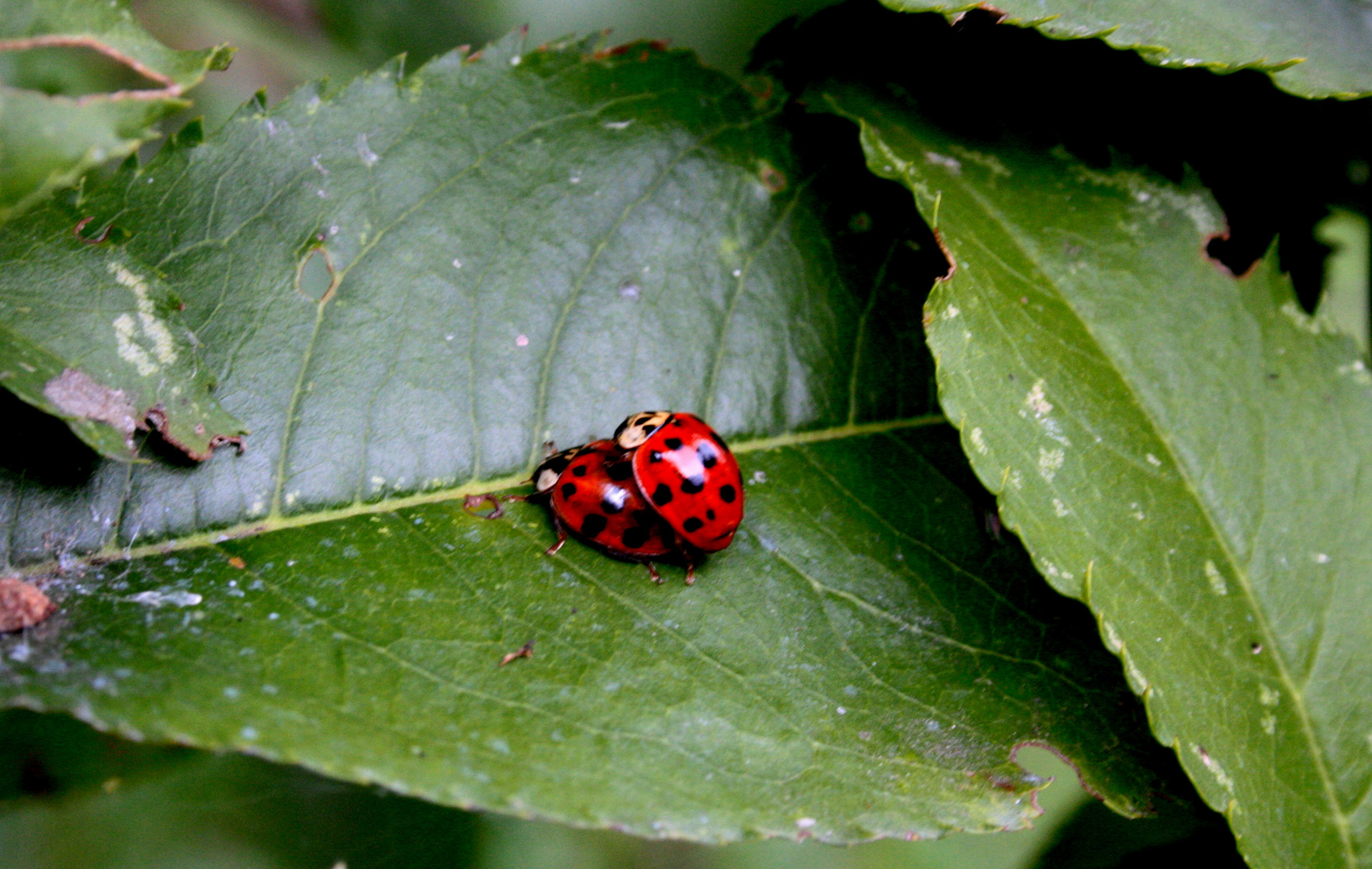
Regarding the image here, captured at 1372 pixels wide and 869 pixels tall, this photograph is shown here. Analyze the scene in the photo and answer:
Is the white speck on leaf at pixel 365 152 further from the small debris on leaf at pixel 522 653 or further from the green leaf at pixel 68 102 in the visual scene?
the small debris on leaf at pixel 522 653

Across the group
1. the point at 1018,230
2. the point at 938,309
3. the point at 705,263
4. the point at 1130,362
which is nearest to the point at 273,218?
the point at 705,263

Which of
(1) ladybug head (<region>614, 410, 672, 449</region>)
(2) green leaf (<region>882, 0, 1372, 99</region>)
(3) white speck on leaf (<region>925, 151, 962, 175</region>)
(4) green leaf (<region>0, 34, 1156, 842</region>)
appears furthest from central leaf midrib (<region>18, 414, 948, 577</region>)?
(2) green leaf (<region>882, 0, 1372, 99</region>)

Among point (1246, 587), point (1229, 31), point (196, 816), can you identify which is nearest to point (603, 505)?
point (196, 816)

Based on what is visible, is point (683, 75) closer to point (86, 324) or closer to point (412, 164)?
point (412, 164)

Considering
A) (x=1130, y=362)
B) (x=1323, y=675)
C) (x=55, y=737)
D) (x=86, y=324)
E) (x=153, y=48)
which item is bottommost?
(x=1323, y=675)

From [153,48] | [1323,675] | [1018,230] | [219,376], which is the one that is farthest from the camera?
[1018,230]

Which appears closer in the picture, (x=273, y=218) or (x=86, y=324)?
(x=86, y=324)

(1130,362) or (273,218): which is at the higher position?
(273,218)
